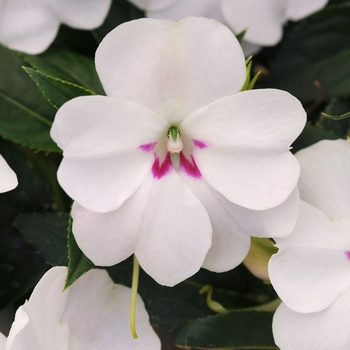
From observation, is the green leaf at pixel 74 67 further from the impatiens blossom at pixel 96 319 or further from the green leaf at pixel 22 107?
the impatiens blossom at pixel 96 319

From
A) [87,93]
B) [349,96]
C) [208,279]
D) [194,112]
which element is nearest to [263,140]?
[194,112]

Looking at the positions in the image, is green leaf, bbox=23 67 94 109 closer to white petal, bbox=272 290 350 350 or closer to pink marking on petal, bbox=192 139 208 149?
pink marking on petal, bbox=192 139 208 149

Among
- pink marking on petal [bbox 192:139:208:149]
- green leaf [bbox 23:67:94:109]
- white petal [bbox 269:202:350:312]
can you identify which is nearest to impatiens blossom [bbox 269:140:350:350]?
white petal [bbox 269:202:350:312]

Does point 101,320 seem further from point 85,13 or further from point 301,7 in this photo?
point 301,7

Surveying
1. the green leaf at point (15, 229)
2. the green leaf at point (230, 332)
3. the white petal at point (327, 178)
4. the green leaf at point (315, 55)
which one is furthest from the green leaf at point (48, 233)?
the green leaf at point (315, 55)

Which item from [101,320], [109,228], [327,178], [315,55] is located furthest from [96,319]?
[315,55]
